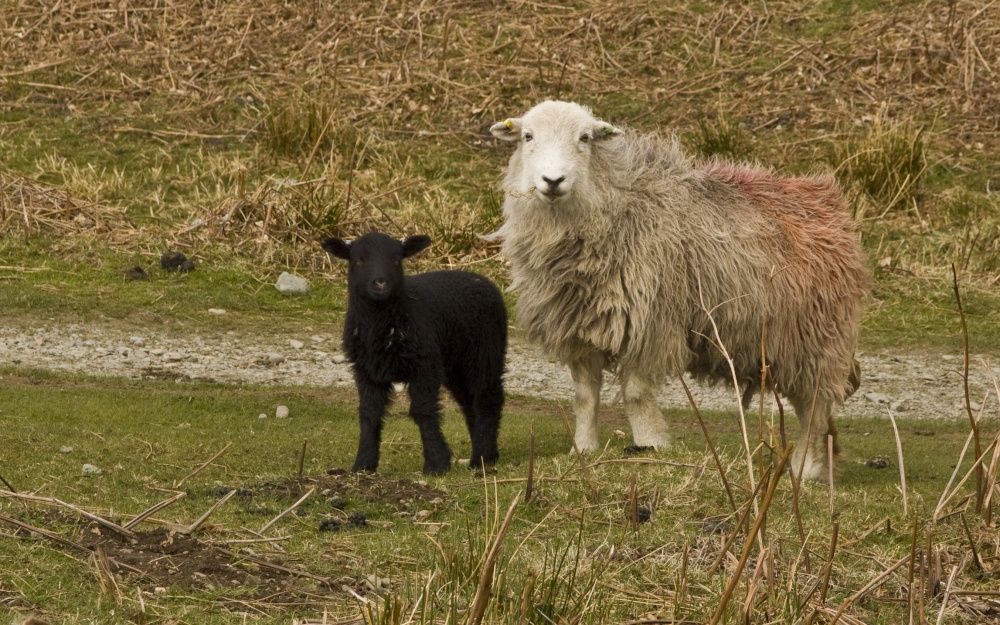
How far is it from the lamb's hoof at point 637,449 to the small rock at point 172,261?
736cm

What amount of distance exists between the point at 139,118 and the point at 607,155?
442 inches

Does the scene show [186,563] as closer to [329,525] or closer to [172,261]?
[329,525]

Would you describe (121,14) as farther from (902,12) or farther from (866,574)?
(866,574)

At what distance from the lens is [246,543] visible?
634 centimetres

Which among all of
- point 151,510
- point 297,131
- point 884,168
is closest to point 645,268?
point 151,510

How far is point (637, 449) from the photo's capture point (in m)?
8.82

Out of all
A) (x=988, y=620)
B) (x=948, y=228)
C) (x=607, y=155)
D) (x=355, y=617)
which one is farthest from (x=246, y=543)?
(x=948, y=228)

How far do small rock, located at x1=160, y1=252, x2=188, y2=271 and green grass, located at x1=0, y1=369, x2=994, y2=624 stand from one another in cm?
325

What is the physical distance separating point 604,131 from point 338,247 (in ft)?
6.60

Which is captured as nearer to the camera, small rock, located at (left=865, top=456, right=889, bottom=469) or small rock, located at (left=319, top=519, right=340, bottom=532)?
small rock, located at (left=319, top=519, right=340, bottom=532)

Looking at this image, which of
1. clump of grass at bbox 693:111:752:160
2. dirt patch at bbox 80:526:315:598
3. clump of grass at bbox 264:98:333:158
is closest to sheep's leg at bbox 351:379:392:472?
dirt patch at bbox 80:526:315:598

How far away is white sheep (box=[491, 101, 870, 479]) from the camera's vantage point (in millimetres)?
9047

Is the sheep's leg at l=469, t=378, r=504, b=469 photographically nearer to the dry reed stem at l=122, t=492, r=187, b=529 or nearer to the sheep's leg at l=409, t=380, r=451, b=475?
the sheep's leg at l=409, t=380, r=451, b=475

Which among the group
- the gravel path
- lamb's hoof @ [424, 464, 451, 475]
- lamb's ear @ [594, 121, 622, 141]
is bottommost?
the gravel path
